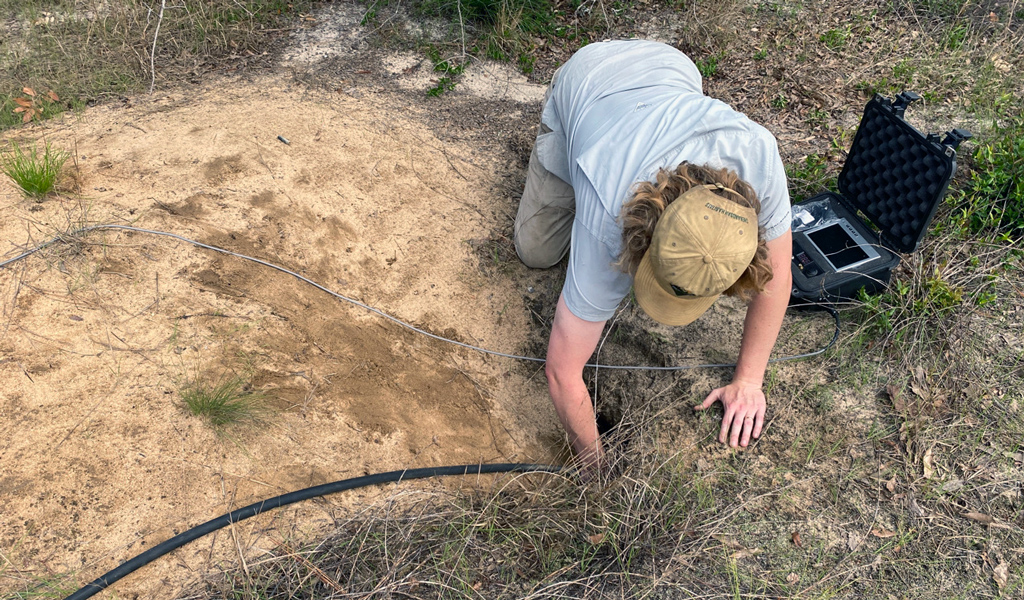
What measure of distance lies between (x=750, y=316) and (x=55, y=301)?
2563 millimetres

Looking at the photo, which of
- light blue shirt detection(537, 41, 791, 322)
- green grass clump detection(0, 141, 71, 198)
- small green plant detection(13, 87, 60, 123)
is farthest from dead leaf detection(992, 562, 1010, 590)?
small green plant detection(13, 87, 60, 123)

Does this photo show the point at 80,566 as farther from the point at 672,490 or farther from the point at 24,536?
the point at 672,490

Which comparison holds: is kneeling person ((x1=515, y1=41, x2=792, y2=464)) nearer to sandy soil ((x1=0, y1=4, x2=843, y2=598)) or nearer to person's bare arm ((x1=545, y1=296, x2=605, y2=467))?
person's bare arm ((x1=545, y1=296, x2=605, y2=467))

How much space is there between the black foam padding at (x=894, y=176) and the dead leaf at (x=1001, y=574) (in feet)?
3.77

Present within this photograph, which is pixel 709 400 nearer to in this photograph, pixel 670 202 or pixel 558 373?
pixel 558 373

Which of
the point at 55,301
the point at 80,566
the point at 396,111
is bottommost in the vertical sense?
the point at 80,566

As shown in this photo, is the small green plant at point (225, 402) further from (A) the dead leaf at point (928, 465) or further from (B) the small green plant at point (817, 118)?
(B) the small green plant at point (817, 118)

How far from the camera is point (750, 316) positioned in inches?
78.5

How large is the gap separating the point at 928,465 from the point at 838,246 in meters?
0.92

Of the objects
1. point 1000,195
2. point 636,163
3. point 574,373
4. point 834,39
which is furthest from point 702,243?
point 834,39

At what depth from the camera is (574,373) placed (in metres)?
1.93

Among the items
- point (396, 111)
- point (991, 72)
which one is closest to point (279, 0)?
point (396, 111)

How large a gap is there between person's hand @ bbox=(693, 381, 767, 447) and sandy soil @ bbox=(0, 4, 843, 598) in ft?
0.50

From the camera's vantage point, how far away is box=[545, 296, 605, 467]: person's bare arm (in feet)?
6.06
